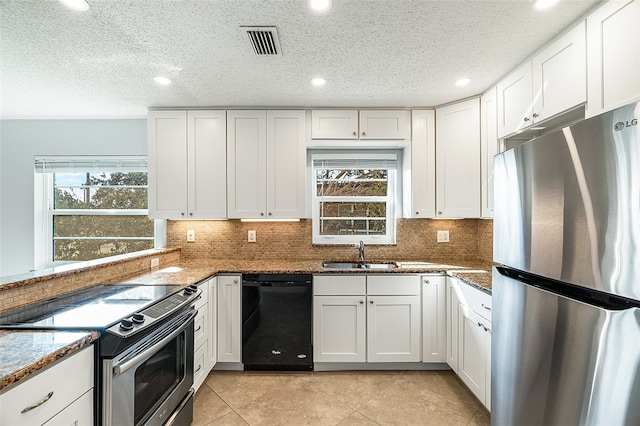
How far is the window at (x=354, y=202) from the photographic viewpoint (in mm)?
3072

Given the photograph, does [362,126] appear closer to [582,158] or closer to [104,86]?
[582,158]

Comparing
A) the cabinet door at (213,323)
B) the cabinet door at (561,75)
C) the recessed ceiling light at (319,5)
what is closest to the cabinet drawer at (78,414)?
the cabinet door at (213,323)

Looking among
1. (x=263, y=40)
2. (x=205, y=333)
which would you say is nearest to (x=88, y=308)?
(x=205, y=333)

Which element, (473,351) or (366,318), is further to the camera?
(366,318)

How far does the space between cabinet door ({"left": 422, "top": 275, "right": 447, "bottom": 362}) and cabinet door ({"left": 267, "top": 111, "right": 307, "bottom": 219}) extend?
132cm

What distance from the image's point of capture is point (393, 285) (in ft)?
8.02

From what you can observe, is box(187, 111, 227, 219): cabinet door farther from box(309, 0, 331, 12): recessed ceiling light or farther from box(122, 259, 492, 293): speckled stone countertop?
box(309, 0, 331, 12): recessed ceiling light

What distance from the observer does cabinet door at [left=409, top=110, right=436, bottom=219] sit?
269 centimetres

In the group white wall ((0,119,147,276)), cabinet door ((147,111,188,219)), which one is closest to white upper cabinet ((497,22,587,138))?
cabinet door ((147,111,188,219))

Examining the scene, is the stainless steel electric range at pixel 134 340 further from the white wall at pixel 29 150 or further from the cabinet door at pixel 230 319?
the white wall at pixel 29 150

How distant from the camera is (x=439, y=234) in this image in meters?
2.99

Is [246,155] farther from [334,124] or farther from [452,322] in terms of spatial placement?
[452,322]

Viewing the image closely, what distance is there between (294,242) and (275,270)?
24.5 inches

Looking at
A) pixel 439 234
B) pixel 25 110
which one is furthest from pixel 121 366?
pixel 25 110
